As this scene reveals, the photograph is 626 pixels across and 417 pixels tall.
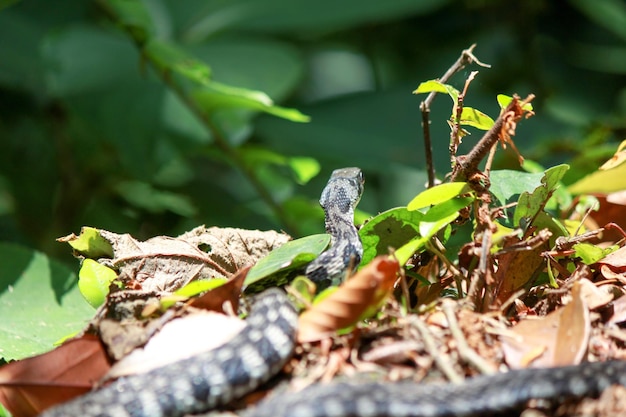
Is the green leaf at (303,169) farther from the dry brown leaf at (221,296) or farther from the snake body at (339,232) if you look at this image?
the dry brown leaf at (221,296)

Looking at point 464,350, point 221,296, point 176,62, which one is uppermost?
point 176,62

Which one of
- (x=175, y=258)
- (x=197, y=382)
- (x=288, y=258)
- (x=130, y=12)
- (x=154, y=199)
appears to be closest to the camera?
(x=197, y=382)

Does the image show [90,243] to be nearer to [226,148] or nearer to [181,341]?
[181,341]

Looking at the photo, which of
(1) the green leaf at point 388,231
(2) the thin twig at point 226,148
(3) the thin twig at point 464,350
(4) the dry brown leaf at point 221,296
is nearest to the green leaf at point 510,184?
(1) the green leaf at point 388,231

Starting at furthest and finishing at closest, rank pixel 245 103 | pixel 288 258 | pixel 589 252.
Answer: pixel 245 103, pixel 589 252, pixel 288 258

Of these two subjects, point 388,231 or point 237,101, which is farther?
point 237,101

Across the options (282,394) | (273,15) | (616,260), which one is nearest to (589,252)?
(616,260)

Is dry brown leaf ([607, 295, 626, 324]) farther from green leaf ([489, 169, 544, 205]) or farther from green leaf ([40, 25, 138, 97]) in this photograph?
green leaf ([40, 25, 138, 97])

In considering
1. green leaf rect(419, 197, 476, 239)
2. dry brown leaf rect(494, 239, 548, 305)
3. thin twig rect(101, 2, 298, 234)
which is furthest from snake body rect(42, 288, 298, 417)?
thin twig rect(101, 2, 298, 234)
